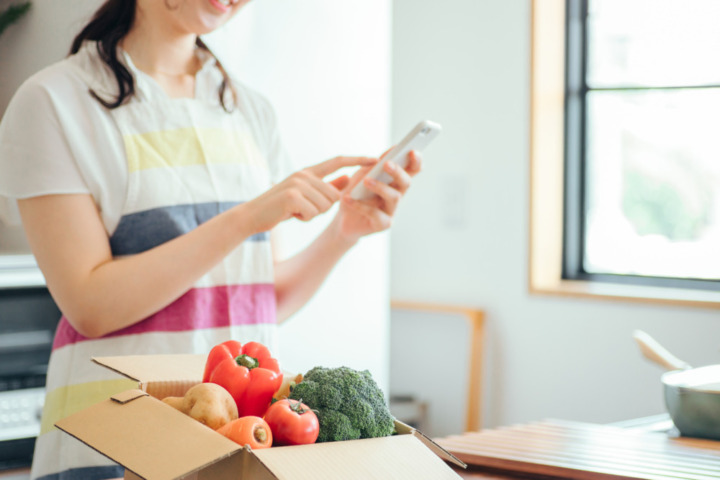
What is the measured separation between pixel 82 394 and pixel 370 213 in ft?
1.81

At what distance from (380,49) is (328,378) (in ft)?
5.89

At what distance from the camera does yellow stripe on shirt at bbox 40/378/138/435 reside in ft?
4.02

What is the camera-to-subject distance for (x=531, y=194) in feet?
9.71

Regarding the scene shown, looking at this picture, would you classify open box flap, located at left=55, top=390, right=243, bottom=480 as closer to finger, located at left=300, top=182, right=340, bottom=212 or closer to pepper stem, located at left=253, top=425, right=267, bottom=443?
pepper stem, located at left=253, top=425, right=267, bottom=443

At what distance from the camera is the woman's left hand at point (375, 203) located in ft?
4.15

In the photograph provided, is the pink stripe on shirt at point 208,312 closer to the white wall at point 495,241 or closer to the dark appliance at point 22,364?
the dark appliance at point 22,364

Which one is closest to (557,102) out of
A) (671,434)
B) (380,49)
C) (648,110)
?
(648,110)

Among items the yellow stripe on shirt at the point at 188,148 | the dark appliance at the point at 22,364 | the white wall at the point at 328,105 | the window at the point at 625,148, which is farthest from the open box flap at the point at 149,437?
the window at the point at 625,148

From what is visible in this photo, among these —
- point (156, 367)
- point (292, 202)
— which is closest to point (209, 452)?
point (156, 367)

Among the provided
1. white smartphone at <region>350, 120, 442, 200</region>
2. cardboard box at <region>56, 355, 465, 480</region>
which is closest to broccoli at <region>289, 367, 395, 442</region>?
cardboard box at <region>56, 355, 465, 480</region>

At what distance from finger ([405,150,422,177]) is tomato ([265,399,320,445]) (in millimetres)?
636

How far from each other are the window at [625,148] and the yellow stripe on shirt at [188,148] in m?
1.77

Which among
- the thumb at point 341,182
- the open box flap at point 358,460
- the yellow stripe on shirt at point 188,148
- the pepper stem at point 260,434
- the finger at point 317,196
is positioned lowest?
the open box flap at point 358,460

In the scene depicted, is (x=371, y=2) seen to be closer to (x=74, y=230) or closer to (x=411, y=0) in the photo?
(x=411, y=0)
